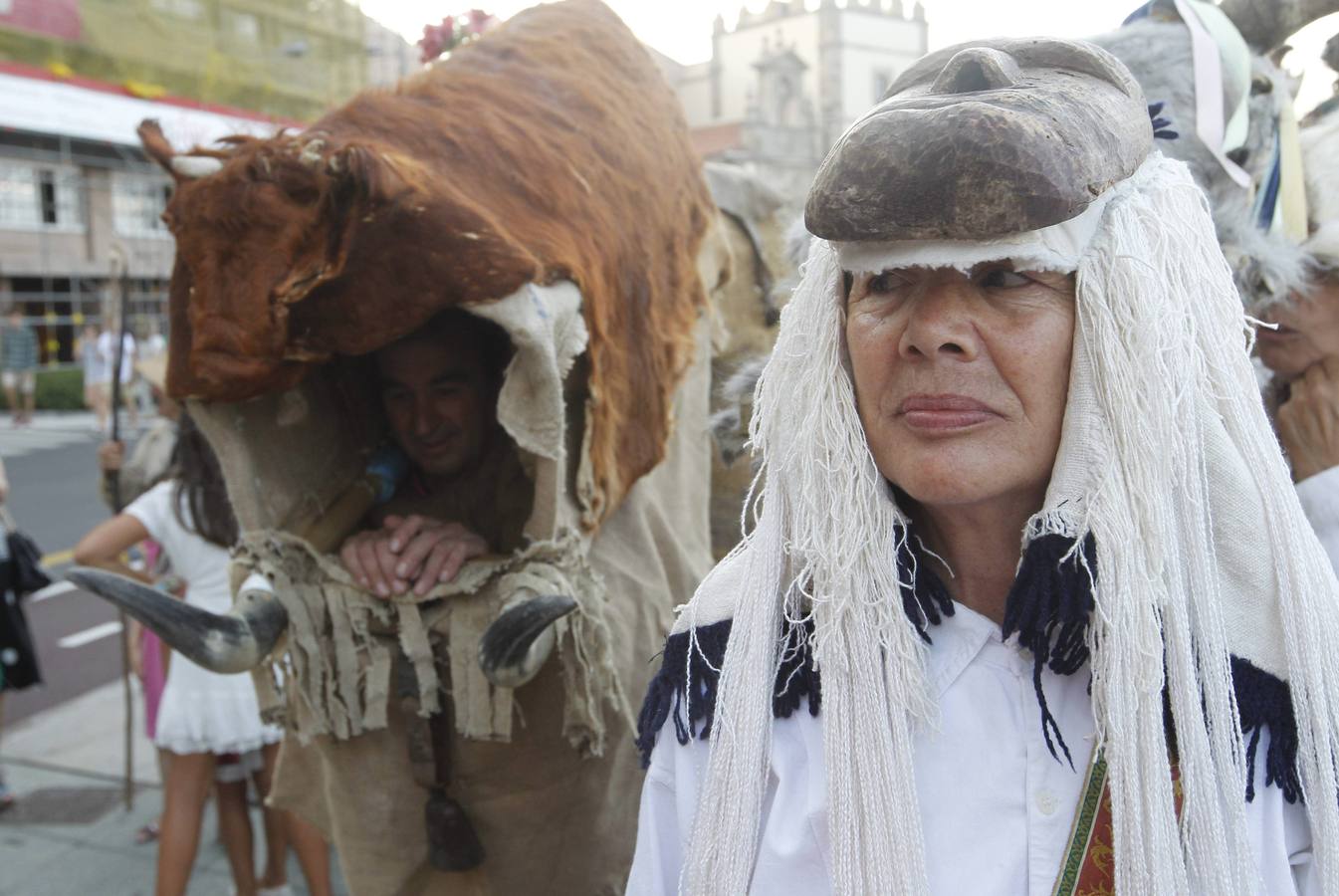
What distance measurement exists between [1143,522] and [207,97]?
3915 millimetres

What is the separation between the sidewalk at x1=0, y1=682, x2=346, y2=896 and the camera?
383 cm

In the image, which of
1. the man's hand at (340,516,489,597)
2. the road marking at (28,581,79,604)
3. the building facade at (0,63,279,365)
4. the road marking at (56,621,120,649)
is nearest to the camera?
the man's hand at (340,516,489,597)

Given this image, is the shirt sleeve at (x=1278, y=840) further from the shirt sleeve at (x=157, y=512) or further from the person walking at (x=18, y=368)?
the person walking at (x=18, y=368)

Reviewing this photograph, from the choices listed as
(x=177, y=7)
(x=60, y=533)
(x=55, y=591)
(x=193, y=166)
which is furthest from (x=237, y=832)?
(x=177, y=7)

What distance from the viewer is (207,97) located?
4.06 m

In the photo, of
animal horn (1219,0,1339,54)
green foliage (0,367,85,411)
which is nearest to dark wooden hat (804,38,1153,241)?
animal horn (1219,0,1339,54)

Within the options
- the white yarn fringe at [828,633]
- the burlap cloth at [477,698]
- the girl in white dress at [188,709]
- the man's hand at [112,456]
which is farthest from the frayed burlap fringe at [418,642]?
the man's hand at [112,456]

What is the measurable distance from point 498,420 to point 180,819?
197 centimetres

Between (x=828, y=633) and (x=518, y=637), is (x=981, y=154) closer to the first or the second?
(x=828, y=633)

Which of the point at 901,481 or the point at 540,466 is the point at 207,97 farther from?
the point at 901,481

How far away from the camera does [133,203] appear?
75.8 feet

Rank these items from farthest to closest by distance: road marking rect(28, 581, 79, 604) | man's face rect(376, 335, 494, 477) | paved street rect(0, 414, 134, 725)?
road marking rect(28, 581, 79, 604) → paved street rect(0, 414, 134, 725) → man's face rect(376, 335, 494, 477)

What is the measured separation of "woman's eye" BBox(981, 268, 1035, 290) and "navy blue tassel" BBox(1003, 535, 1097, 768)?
27cm

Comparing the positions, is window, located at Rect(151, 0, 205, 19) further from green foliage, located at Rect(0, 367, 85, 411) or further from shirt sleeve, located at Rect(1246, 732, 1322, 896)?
shirt sleeve, located at Rect(1246, 732, 1322, 896)
